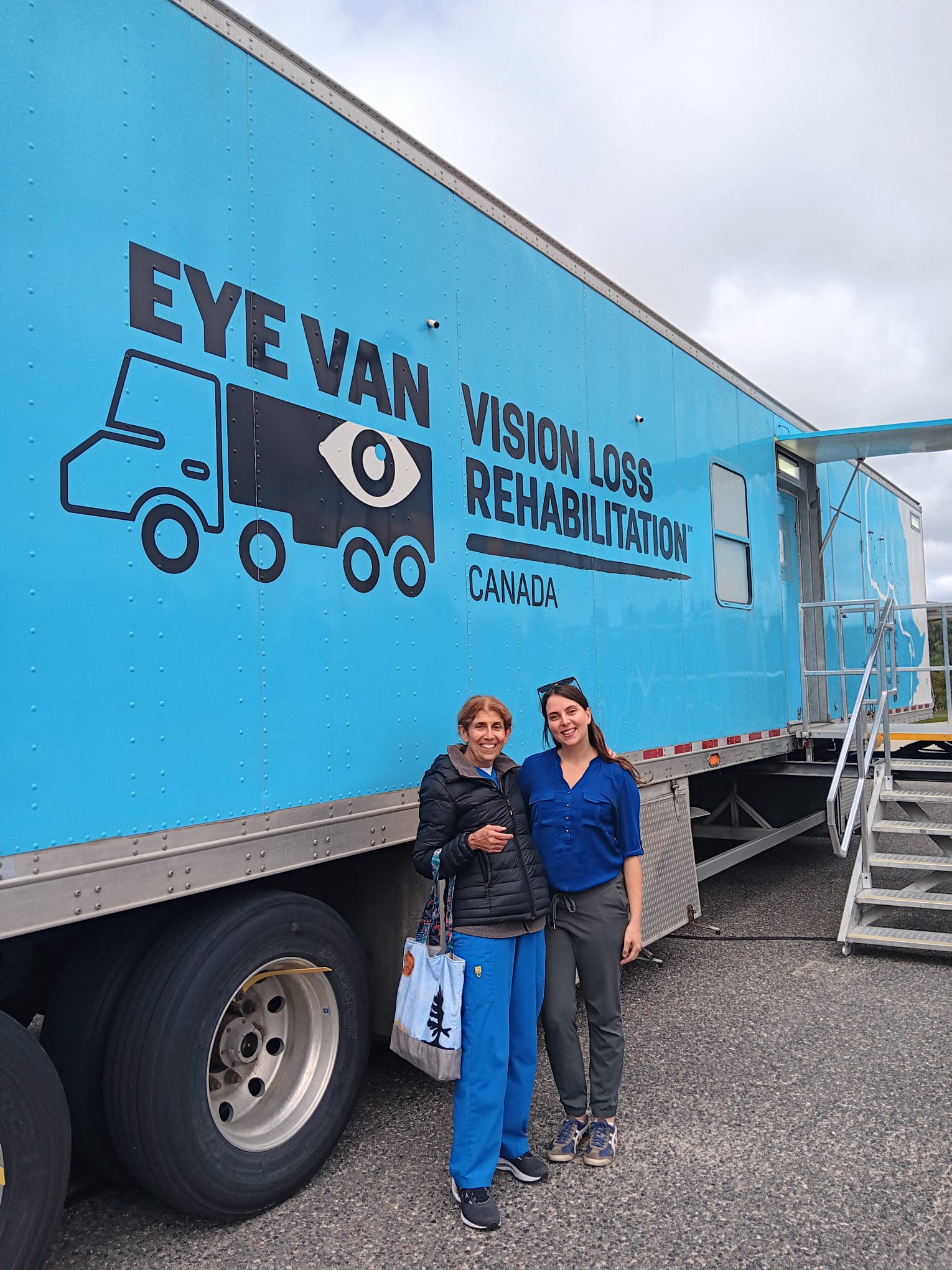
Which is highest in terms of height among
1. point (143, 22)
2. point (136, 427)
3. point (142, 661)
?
point (143, 22)

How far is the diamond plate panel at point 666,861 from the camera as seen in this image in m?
5.12

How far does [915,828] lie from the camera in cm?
620

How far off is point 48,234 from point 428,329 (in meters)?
1.62

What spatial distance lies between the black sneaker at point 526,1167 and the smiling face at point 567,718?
1.34 metres

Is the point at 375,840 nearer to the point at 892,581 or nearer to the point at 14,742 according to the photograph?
the point at 14,742

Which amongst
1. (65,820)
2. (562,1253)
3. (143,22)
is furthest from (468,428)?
(562,1253)

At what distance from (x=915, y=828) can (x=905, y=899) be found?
0.53m

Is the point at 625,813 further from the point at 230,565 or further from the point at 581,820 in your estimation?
the point at 230,565

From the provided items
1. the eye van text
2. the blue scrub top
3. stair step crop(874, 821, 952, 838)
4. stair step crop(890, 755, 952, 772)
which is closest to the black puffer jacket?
the blue scrub top

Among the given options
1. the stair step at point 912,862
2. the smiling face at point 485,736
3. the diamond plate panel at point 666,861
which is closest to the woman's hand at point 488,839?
the smiling face at point 485,736

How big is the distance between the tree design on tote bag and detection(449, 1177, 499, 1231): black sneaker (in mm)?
443

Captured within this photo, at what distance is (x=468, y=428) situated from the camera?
13.2 ft

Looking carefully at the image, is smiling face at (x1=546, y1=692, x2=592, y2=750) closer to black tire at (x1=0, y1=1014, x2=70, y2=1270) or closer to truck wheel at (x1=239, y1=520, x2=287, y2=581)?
truck wheel at (x1=239, y1=520, x2=287, y2=581)

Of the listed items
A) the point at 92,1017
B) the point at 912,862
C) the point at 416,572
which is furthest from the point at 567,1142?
the point at 912,862
